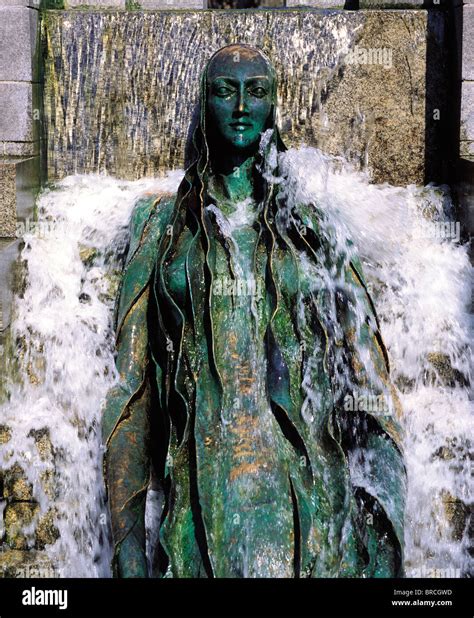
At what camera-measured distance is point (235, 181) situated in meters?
7.02

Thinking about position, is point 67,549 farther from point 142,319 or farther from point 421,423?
point 421,423

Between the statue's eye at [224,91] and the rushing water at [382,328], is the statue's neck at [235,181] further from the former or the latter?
the statue's eye at [224,91]

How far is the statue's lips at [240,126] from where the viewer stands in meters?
6.89

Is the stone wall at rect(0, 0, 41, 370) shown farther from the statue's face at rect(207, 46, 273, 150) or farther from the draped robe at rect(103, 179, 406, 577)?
the statue's face at rect(207, 46, 273, 150)

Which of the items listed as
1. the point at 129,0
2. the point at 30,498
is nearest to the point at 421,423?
the point at 30,498

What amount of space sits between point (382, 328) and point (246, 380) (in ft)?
5.07

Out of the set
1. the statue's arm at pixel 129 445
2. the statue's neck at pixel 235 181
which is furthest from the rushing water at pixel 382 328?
the statue's arm at pixel 129 445

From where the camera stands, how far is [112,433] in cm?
661

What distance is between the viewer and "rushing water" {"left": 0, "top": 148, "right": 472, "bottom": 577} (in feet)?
24.5

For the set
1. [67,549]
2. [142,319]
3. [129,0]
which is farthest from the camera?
[129,0]

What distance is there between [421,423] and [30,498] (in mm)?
2393

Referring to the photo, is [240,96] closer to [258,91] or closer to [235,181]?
[258,91]

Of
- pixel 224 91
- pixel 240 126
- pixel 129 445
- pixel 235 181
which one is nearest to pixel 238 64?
pixel 224 91

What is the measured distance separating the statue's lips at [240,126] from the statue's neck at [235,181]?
0.19 metres
